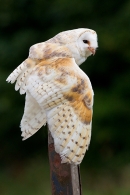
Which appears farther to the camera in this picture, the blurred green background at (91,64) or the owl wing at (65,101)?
the blurred green background at (91,64)

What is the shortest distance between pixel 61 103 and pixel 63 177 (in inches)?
11.4

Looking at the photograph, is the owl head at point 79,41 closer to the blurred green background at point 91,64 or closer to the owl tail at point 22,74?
the owl tail at point 22,74

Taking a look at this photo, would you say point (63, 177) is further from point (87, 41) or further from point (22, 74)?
point (87, 41)

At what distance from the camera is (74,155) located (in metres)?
2.47

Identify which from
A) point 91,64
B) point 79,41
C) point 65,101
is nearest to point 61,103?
point 65,101

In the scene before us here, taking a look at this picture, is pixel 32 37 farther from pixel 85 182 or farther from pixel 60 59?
pixel 60 59

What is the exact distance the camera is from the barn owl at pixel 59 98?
98.7 inches

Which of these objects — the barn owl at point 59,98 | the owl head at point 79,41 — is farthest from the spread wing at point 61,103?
the owl head at point 79,41

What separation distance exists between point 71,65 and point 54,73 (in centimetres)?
7

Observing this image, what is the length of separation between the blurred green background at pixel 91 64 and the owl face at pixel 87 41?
2872 millimetres

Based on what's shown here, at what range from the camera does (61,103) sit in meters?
2.57

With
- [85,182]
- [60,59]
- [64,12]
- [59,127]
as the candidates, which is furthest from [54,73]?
[85,182]

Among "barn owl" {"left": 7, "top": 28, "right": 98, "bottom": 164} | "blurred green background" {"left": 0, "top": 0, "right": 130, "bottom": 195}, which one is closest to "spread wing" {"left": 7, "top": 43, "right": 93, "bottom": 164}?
"barn owl" {"left": 7, "top": 28, "right": 98, "bottom": 164}

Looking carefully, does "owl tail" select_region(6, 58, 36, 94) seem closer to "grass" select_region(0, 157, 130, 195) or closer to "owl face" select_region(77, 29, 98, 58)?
"owl face" select_region(77, 29, 98, 58)
